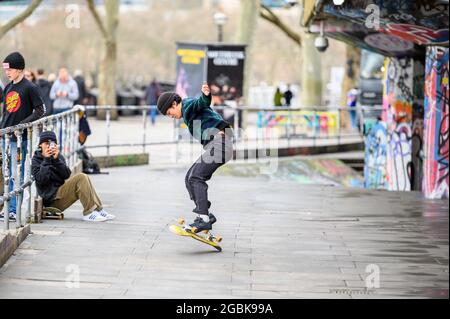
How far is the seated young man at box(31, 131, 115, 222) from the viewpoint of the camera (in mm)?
12289

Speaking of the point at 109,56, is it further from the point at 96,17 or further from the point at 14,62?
the point at 14,62

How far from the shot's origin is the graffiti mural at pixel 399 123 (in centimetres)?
2175

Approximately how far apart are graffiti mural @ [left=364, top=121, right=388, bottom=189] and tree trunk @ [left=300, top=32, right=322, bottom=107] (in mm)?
17018

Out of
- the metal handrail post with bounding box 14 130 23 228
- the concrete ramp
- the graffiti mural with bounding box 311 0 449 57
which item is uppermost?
the graffiti mural with bounding box 311 0 449 57

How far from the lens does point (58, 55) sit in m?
79.9

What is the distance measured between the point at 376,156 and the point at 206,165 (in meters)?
13.6

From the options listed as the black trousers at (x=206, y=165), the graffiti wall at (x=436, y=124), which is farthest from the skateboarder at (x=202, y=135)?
the graffiti wall at (x=436, y=124)

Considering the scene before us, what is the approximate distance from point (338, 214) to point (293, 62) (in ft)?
231

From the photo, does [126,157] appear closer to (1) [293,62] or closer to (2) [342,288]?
(2) [342,288]

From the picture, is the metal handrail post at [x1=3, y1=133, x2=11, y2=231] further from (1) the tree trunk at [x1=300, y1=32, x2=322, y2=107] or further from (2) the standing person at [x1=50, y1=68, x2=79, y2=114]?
(1) the tree trunk at [x1=300, y1=32, x2=322, y2=107]

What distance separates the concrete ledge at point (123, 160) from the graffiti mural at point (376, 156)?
4.93m

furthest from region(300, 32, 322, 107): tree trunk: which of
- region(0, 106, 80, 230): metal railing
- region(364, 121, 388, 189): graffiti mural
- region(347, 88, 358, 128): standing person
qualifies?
region(0, 106, 80, 230): metal railing

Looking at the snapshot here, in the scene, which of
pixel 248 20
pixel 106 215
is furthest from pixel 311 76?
pixel 106 215

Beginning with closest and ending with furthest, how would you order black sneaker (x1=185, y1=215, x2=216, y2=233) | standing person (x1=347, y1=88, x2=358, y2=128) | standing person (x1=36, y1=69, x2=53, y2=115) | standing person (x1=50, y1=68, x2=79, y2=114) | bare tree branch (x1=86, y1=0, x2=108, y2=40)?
black sneaker (x1=185, y1=215, x2=216, y2=233), standing person (x1=50, y1=68, x2=79, y2=114), standing person (x1=36, y1=69, x2=53, y2=115), standing person (x1=347, y1=88, x2=358, y2=128), bare tree branch (x1=86, y1=0, x2=108, y2=40)
